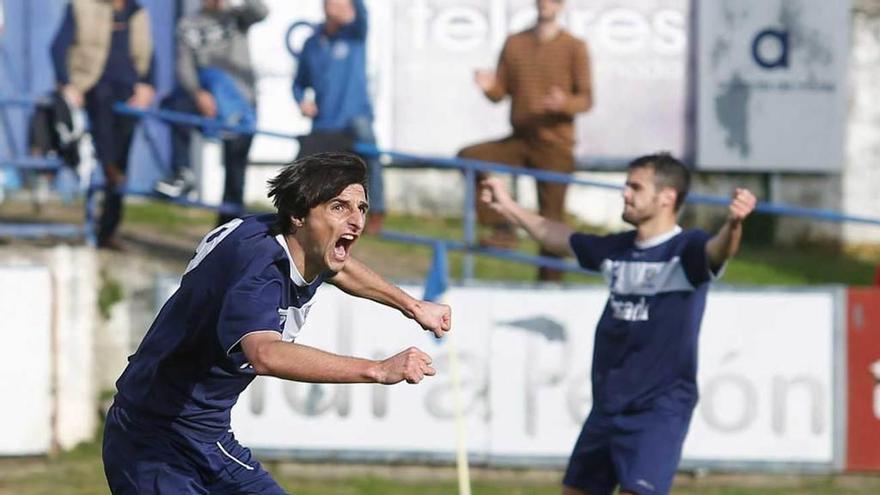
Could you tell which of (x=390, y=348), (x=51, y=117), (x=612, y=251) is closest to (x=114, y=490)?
(x=612, y=251)

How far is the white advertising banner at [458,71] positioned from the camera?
54.0 ft

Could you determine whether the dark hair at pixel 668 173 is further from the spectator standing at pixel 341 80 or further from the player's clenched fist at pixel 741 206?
the spectator standing at pixel 341 80

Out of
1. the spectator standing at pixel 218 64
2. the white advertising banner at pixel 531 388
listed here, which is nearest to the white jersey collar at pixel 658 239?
the white advertising banner at pixel 531 388

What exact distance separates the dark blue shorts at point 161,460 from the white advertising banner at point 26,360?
5124 millimetres

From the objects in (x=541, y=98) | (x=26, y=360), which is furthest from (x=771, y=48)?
(x=26, y=360)

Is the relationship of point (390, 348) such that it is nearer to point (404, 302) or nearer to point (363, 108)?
point (363, 108)

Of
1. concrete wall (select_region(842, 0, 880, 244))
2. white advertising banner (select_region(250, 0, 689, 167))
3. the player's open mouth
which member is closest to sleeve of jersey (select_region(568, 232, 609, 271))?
the player's open mouth

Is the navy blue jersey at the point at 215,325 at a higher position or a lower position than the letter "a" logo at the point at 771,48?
lower

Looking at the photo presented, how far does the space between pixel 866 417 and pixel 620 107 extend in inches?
253

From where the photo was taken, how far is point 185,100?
1321 centimetres

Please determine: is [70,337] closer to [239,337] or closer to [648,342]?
[648,342]

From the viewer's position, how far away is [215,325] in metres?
5.62

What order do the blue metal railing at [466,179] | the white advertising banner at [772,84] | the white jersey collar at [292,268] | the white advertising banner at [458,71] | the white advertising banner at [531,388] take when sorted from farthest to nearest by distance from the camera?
the white advertising banner at [772,84]
the white advertising banner at [458,71]
the blue metal railing at [466,179]
the white advertising banner at [531,388]
the white jersey collar at [292,268]

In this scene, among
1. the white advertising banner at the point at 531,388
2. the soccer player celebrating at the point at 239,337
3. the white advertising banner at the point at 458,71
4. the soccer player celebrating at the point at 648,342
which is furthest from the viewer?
the white advertising banner at the point at 458,71
